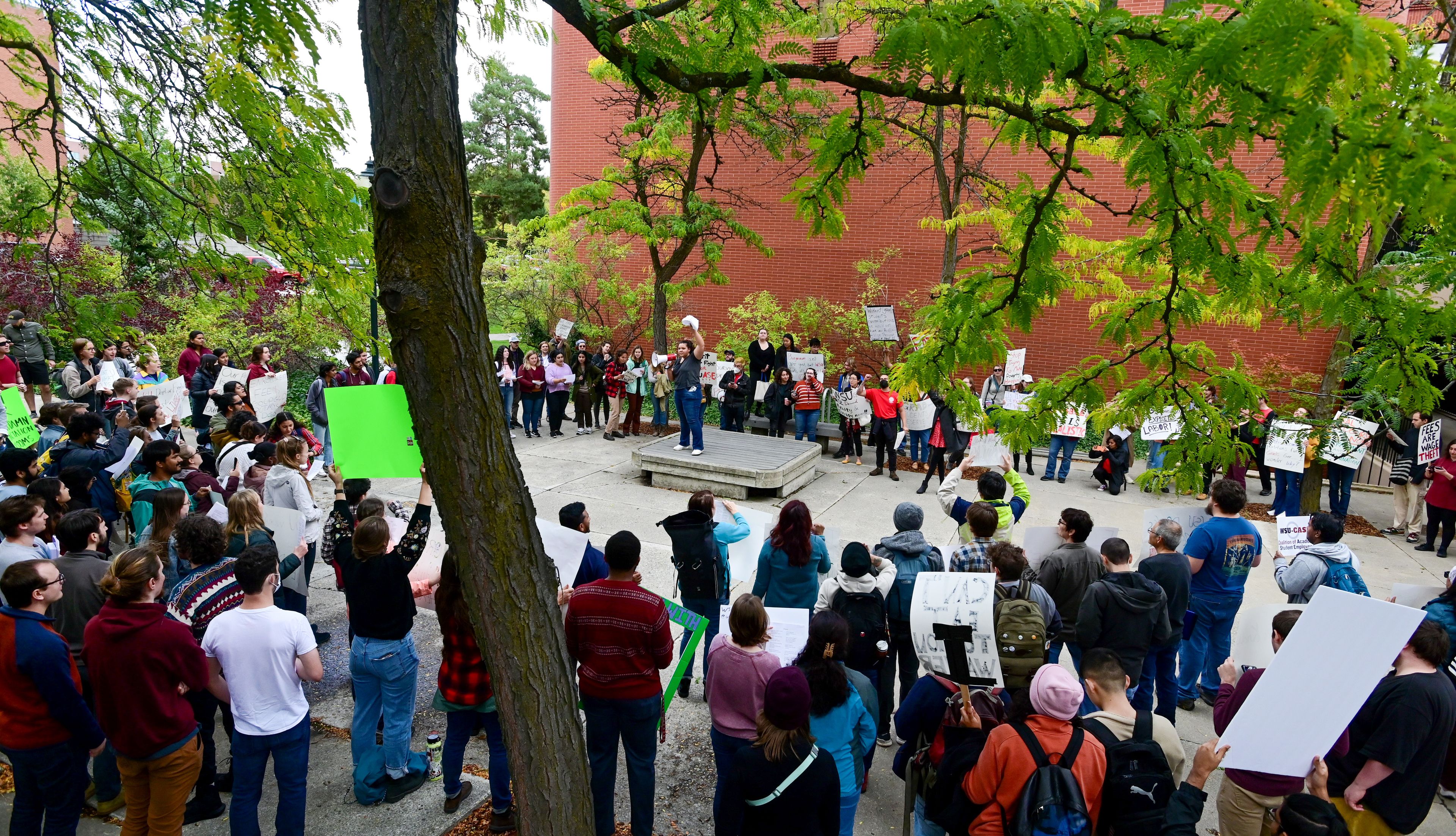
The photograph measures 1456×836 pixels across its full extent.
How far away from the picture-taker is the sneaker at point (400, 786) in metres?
4.54

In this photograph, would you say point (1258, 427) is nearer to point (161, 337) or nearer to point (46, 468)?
point (46, 468)

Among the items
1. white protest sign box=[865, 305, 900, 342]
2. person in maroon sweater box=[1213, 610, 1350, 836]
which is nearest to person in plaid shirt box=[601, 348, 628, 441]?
white protest sign box=[865, 305, 900, 342]

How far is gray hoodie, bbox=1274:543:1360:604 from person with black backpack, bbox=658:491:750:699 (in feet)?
12.0

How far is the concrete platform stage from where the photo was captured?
1159 centimetres

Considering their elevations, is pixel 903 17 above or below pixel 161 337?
above

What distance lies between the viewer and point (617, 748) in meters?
4.12

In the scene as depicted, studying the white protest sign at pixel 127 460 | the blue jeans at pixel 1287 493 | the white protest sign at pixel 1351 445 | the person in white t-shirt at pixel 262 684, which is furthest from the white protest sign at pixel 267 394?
the blue jeans at pixel 1287 493

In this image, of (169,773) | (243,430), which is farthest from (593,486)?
(169,773)

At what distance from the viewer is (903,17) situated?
318 cm

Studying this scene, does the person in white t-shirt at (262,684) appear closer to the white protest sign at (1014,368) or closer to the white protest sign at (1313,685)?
the white protest sign at (1313,685)

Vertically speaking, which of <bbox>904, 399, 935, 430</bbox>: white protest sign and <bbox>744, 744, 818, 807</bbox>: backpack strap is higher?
<bbox>904, 399, 935, 430</bbox>: white protest sign

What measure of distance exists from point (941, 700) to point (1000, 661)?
419 mm

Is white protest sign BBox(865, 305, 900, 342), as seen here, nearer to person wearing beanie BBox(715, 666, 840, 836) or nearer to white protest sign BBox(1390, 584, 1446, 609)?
white protest sign BBox(1390, 584, 1446, 609)

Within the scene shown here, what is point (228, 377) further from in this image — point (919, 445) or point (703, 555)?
point (919, 445)
